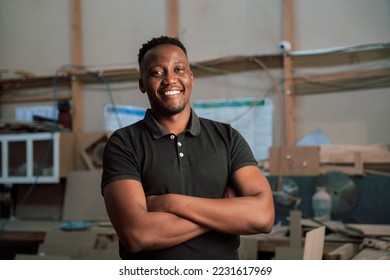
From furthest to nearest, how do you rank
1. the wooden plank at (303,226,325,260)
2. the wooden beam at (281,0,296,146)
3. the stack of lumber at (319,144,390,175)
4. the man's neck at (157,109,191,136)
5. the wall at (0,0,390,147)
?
the wooden beam at (281,0,296,146) < the wall at (0,0,390,147) < the stack of lumber at (319,144,390,175) < the wooden plank at (303,226,325,260) < the man's neck at (157,109,191,136)

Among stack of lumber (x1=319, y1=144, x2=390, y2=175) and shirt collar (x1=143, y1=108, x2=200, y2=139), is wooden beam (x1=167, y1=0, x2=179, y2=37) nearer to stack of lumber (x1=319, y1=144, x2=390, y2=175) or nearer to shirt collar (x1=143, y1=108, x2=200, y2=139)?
stack of lumber (x1=319, y1=144, x2=390, y2=175)

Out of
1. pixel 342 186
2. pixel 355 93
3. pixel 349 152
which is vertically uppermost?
pixel 355 93

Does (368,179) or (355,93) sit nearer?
(368,179)

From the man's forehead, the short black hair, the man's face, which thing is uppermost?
the short black hair

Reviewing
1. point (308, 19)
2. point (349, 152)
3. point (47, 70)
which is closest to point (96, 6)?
point (47, 70)

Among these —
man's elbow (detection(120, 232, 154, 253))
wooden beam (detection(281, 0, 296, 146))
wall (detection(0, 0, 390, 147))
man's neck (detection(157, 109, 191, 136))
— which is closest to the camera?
man's elbow (detection(120, 232, 154, 253))

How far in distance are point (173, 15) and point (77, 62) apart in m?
0.72

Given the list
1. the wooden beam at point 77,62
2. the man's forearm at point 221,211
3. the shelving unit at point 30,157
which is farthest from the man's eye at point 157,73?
the shelving unit at point 30,157

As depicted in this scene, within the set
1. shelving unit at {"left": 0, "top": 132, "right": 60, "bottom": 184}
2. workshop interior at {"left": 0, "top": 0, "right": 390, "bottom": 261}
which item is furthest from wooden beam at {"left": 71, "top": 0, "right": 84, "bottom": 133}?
shelving unit at {"left": 0, "top": 132, "right": 60, "bottom": 184}

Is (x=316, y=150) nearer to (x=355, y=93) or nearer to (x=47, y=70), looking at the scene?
(x=355, y=93)

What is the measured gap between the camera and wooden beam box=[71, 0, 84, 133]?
284 cm

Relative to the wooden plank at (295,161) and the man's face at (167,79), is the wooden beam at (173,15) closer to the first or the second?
the wooden plank at (295,161)
